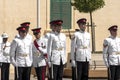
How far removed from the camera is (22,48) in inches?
498

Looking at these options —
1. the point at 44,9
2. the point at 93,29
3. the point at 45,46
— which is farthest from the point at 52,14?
the point at 45,46

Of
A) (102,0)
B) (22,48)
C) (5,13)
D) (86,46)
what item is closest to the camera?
(22,48)

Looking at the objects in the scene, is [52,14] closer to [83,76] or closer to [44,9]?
[44,9]

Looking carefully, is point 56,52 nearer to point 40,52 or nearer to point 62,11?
point 40,52

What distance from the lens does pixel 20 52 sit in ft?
41.5

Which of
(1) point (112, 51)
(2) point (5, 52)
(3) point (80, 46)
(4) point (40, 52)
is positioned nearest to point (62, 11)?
(2) point (5, 52)

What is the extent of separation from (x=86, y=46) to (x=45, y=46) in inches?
41.2

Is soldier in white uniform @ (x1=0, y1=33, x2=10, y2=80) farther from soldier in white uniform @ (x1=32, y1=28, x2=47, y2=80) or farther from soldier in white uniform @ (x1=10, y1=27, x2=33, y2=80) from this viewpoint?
soldier in white uniform @ (x1=10, y1=27, x2=33, y2=80)

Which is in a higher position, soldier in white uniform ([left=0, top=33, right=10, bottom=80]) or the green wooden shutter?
the green wooden shutter

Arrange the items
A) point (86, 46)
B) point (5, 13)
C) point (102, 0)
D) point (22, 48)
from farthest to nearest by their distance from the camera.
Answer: point (5, 13) < point (102, 0) < point (86, 46) < point (22, 48)

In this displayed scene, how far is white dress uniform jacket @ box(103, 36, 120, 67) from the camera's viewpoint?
13.2 metres

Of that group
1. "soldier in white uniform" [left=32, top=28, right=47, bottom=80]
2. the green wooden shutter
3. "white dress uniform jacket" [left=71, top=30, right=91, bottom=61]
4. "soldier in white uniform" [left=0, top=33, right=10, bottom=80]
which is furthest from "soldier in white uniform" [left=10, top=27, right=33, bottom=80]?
the green wooden shutter

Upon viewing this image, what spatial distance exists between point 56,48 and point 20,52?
96 centimetres

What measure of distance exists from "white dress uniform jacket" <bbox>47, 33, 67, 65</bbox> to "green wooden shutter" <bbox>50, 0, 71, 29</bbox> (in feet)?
34.4
